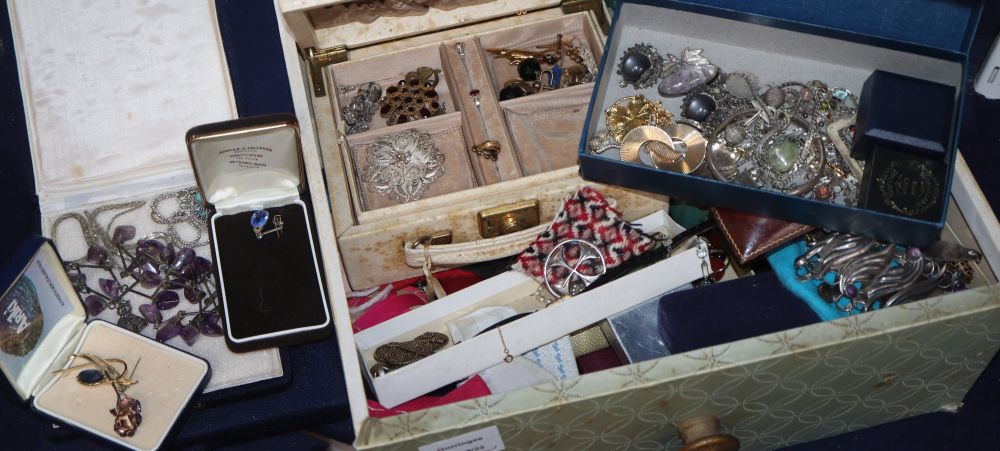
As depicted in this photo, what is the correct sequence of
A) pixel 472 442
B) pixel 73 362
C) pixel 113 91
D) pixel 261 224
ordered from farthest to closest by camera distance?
pixel 113 91 → pixel 261 224 → pixel 73 362 → pixel 472 442

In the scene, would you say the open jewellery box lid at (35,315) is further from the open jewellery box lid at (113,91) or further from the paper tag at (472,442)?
the paper tag at (472,442)

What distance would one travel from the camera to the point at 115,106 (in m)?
2.29

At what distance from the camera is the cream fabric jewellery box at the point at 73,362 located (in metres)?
1.84

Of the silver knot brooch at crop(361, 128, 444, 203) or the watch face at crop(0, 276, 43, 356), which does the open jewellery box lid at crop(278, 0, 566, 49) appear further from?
the watch face at crop(0, 276, 43, 356)

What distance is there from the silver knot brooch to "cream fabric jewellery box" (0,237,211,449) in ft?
1.91

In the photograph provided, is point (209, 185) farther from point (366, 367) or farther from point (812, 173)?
point (812, 173)

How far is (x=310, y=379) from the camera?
2.08m

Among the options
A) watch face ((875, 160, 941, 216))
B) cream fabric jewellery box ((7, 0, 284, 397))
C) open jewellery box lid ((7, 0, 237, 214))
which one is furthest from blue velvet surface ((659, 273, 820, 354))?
open jewellery box lid ((7, 0, 237, 214))

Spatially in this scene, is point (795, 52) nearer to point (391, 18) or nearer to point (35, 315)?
point (391, 18)

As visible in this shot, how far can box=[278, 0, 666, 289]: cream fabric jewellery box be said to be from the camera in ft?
6.38

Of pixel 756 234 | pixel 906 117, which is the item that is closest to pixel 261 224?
pixel 756 234

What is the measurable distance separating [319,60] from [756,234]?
1136 millimetres

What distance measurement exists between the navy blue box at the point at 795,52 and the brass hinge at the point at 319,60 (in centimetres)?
67

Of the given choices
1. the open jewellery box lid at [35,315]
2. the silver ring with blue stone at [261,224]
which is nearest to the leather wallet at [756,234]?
the silver ring with blue stone at [261,224]
